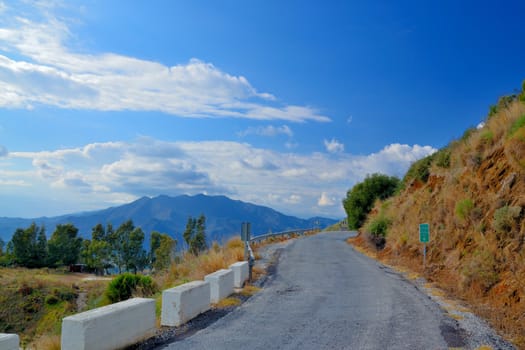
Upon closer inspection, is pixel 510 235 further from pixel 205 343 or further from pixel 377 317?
pixel 205 343

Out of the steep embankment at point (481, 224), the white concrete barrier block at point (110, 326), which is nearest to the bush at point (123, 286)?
the white concrete barrier block at point (110, 326)

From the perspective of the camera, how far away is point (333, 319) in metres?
9.12

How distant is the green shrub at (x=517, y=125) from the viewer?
582 inches

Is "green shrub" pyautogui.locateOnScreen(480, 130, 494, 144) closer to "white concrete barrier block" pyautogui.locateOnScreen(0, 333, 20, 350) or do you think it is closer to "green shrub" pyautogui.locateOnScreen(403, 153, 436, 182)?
"green shrub" pyautogui.locateOnScreen(403, 153, 436, 182)

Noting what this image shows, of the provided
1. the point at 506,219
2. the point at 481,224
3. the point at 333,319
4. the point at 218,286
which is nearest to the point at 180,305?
the point at 218,286

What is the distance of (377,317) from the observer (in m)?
9.38

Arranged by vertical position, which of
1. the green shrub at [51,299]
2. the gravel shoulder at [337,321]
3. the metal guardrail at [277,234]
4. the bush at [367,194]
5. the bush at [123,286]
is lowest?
the green shrub at [51,299]

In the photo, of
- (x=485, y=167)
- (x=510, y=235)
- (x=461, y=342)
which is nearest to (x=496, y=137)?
(x=485, y=167)

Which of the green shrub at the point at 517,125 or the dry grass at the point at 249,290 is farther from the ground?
the green shrub at the point at 517,125

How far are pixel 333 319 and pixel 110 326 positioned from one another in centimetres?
451

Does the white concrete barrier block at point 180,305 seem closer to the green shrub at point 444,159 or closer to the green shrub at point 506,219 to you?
the green shrub at point 506,219

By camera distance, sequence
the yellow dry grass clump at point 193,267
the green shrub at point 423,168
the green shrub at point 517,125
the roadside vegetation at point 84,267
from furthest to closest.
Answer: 1. the green shrub at point 423,168
2. the roadside vegetation at point 84,267
3. the green shrub at point 517,125
4. the yellow dry grass clump at point 193,267

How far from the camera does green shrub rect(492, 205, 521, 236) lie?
1212 centimetres

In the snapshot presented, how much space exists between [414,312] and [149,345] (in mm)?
5846
